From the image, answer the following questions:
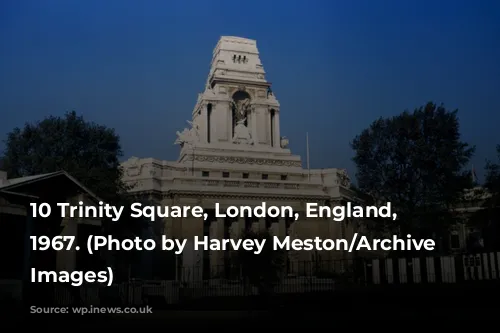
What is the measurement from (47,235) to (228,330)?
46.6 feet

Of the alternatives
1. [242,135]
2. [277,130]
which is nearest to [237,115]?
[242,135]

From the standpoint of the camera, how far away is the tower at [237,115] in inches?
3046

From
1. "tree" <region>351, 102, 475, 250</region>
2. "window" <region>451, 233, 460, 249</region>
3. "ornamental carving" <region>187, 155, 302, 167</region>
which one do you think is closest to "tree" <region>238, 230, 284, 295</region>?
"tree" <region>351, 102, 475, 250</region>

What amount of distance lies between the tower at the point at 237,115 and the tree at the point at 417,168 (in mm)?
26525

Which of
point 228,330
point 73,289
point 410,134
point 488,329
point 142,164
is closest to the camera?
point 488,329

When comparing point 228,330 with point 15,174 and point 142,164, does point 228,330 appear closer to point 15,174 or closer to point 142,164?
point 15,174

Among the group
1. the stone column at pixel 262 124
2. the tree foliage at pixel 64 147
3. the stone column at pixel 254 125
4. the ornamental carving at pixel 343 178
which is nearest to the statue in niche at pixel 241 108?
the stone column at pixel 254 125

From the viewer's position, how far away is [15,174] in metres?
51.7

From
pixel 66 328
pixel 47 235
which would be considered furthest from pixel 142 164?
pixel 66 328

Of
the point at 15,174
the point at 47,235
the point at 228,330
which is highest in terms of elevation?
the point at 15,174

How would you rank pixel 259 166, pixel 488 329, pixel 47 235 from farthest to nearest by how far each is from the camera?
pixel 259 166 < pixel 47 235 < pixel 488 329

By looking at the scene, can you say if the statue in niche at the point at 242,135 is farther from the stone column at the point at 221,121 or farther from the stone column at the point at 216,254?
the stone column at the point at 216,254

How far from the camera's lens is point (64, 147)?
172ft

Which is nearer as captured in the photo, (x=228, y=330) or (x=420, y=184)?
(x=228, y=330)
